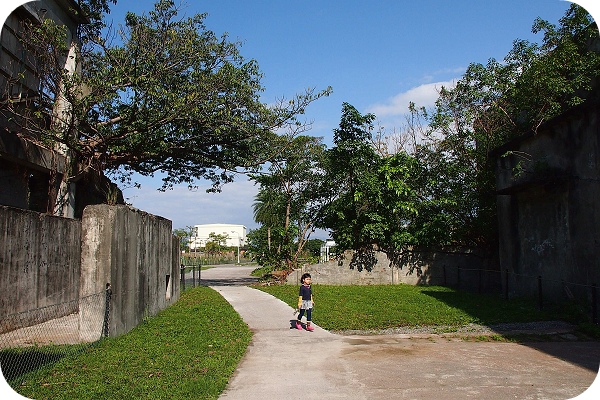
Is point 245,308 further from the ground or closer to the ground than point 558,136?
closer to the ground

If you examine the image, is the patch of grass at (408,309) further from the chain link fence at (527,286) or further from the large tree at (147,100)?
the large tree at (147,100)

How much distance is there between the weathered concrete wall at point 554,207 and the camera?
37.9 ft

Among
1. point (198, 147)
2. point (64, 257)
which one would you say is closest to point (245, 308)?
point (64, 257)

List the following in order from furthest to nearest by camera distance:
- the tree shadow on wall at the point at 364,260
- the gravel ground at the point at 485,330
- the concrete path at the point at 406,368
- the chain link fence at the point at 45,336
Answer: the tree shadow on wall at the point at 364,260, the gravel ground at the point at 485,330, the chain link fence at the point at 45,336, the concrete path at the point at 406,368

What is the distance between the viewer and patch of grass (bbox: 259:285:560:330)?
11.4 meters

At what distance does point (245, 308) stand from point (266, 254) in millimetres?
8576

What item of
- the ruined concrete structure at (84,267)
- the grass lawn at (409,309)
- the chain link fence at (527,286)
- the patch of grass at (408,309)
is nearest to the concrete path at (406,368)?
the grass lawn at (409,309)

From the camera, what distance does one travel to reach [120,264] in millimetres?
9586

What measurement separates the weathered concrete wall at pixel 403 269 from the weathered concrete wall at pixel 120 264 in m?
9.57

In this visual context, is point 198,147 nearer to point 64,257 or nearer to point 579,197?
point 64,257

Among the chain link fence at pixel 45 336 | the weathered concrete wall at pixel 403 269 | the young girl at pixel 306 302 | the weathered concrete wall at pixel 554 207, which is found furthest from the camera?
the weathered concrete wall at pixel 403 269

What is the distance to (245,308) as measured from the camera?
14.3 metres

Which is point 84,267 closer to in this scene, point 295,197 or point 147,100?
point 147,100

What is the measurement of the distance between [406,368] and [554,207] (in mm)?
8167
